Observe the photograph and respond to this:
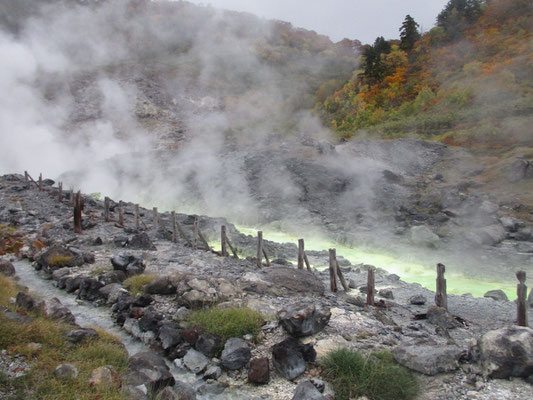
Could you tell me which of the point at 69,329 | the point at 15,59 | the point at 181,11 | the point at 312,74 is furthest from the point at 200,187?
the point at 181,11

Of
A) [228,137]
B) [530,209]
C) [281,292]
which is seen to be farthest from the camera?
[228,137]

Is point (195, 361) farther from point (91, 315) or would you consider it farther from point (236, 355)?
point (91, 315)

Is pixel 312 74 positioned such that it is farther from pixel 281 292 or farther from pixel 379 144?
pixel 281 292

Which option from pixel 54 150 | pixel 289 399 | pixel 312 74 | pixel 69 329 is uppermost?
pixel 312 74

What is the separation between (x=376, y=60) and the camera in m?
41.8

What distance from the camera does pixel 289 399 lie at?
502 centimetres

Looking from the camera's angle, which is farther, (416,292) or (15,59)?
(15,59)

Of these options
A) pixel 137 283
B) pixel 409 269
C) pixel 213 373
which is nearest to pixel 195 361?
pixel 213 373

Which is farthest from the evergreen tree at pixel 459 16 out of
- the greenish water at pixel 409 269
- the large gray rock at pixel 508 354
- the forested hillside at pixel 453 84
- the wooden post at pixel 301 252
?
the large gray rock at pixel 508 354

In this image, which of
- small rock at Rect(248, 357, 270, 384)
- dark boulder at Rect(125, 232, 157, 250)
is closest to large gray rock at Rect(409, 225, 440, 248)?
dark boulder at Rect(125, 232, 157, 250)

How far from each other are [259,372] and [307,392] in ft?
3.05

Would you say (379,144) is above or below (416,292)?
above

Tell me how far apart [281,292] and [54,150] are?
32536 mm

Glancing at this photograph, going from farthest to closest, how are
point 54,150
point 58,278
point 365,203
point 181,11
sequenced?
1. point 181,11
2. point 54,150
3. point 365,203
4. point 58,278
